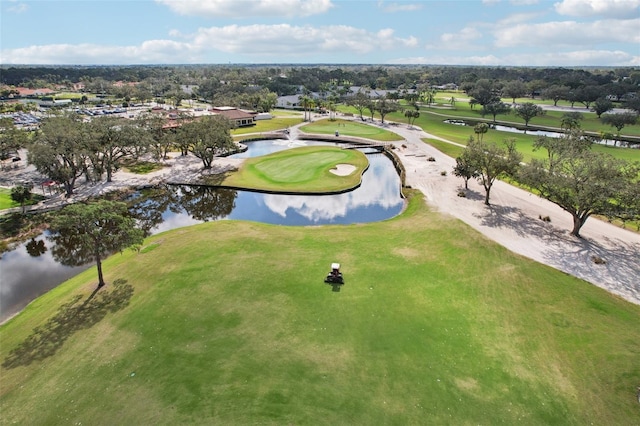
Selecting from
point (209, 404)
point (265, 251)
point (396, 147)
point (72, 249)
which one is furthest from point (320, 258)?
point (396, 147)

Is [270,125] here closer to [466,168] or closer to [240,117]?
[240,117]

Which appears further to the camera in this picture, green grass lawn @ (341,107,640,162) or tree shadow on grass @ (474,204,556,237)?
green grass lawn @ (341,107,640,162)

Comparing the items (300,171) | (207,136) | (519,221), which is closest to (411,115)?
→ (300,171)

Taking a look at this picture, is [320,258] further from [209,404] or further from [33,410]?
[33,410]

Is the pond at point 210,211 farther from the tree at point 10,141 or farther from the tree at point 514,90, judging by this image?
the tree at point 514,90

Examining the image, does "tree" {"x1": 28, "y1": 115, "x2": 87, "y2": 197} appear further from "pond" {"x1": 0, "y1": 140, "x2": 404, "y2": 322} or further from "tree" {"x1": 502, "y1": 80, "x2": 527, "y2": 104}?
"tree" {"x1": 502, "y1": 80, "x2": 527, "y2": 104}

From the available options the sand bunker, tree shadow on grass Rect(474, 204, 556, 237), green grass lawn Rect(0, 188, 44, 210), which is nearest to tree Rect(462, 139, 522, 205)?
tree shadow on grass Rect(474, 204, 556, 237)

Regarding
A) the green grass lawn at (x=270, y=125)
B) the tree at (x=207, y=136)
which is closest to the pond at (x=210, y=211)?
the tree at (x=207, y=136)
